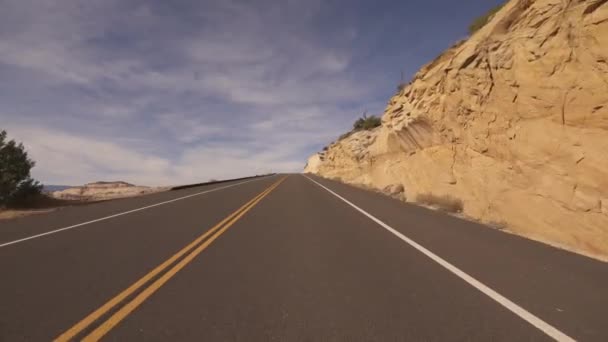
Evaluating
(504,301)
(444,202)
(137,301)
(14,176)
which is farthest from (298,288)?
(14,176)

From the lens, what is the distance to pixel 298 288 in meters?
4.72

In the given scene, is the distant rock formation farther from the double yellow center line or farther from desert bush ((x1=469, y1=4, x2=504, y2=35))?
desert bush ((x1=469, y1=4, x2=504, y2=35))

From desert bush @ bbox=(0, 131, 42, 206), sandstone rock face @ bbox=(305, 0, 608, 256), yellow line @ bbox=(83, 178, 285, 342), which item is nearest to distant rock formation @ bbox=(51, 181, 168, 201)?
desert bush @ bbox=(0, 131, 42, 206)

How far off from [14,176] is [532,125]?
28912mm

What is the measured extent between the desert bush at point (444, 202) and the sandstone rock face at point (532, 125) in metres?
0.31

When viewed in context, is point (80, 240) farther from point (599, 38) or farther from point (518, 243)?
point (599, 38)

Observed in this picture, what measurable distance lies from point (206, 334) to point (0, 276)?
4047 mm

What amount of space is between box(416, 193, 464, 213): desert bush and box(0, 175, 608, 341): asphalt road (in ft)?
16.9

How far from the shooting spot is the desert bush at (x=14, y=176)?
22953 mm

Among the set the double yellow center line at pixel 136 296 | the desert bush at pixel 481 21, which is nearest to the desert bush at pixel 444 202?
the desert bush at pixel 481 21

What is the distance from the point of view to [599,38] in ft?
28.8

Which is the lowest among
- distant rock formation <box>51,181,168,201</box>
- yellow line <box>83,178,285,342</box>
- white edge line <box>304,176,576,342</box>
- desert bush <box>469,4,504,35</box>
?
white edge line <box>304,176,576,342</box>

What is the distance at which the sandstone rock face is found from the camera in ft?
28.2

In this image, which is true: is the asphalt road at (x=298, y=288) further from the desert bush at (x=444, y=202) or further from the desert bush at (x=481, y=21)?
the desert bush at (x=481, y=21)
